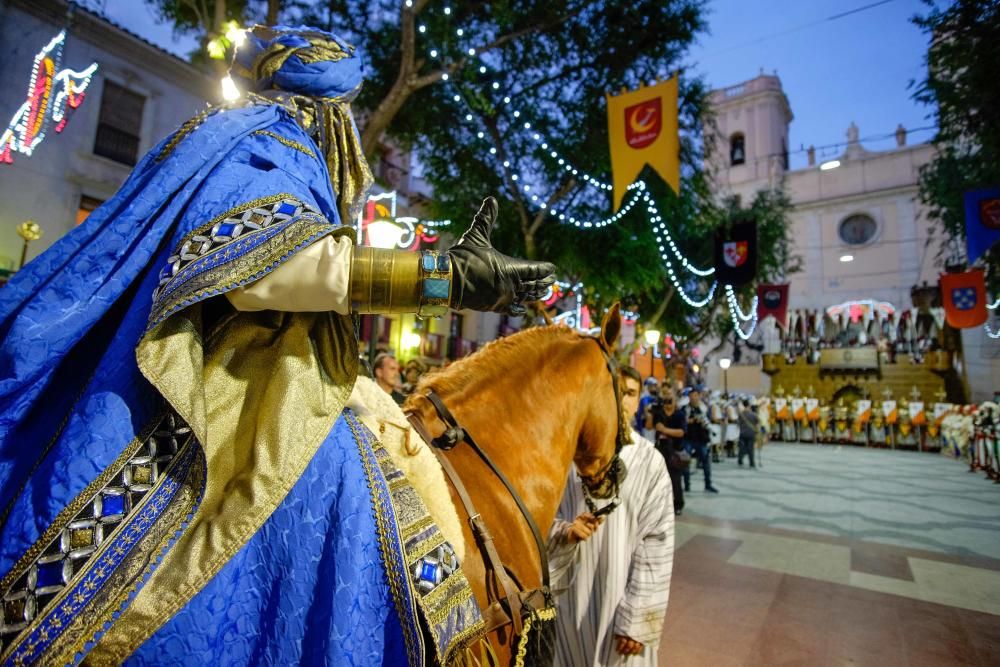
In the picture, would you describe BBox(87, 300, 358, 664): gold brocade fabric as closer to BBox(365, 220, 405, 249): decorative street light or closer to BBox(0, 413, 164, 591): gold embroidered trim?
BBox(0, 413, 164, 591): gold embroidered trim

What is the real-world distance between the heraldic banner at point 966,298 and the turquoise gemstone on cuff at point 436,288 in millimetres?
19328

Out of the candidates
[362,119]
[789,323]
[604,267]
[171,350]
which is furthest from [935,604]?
[789,323]

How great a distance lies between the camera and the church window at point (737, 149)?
4122 centimetres

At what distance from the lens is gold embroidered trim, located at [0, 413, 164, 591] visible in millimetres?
874

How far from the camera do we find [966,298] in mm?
14977

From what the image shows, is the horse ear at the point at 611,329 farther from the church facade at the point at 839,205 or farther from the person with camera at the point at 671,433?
the church facade at the point at 839,205

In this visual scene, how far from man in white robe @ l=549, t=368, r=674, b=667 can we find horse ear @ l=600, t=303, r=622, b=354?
46cm

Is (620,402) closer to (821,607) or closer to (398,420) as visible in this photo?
(398,420)

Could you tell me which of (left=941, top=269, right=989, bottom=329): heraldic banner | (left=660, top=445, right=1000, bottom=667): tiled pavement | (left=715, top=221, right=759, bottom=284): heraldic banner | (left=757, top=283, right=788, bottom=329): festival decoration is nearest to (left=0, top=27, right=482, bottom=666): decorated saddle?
(left=660, top=445, right=1000, bottom=667): tiled pavement

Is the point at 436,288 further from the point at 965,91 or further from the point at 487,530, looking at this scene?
the point at 965,91

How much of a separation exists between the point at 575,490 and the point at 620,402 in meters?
1.21

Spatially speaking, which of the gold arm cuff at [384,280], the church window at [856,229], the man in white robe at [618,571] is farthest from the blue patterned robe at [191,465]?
the church window at [856,229]

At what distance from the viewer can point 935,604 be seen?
4.73m

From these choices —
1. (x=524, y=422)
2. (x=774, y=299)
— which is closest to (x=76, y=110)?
(x=524, y=422)
